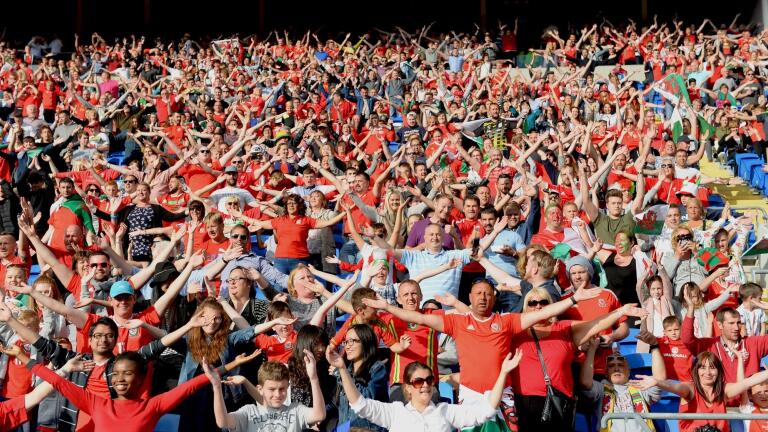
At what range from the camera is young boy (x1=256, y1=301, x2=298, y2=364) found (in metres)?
6.34

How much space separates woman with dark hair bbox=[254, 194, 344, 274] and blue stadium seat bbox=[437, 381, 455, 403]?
2.72m

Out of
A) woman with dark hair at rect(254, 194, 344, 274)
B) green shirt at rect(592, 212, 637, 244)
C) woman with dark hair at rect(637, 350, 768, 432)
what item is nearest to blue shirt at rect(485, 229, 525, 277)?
green shirt at rect(592, 212, 637, 244)

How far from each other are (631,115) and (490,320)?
9.48 meters

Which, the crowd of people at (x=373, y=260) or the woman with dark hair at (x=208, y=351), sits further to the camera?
the woman with dark hair at (x=208, y=351)

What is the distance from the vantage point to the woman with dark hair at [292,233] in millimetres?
9328

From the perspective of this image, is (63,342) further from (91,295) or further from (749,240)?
(749,240)

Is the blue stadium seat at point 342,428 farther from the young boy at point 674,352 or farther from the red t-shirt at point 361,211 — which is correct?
the red t-shirt at point 361,211

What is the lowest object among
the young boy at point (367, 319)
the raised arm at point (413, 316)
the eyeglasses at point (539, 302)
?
the young boy at point (367, 319)

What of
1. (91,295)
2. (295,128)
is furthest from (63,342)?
(295,128)

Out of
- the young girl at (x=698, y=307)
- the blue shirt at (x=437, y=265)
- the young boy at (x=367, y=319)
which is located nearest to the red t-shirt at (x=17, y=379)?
the young boy at (x=367, y=319)

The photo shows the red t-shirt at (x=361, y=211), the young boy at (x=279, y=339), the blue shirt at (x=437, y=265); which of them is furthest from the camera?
the red t-shirt at (x=361, y=211)

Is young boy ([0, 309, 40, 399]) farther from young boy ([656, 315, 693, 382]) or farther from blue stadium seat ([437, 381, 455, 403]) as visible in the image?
young boy ([656, 315, 693, 382])

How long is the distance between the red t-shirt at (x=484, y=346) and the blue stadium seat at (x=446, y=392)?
0.85m

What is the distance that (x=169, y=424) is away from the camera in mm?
6691
